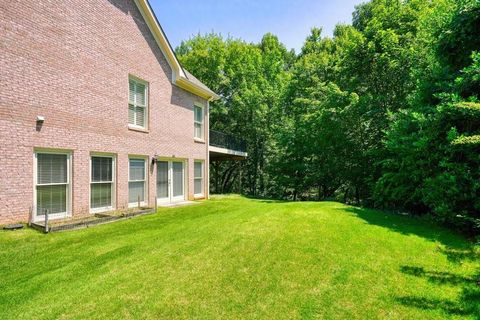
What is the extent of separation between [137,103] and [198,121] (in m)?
4.95

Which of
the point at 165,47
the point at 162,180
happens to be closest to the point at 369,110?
the point at 165,47

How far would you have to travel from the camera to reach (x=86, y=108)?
950 centimetres

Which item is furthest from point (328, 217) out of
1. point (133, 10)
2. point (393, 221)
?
point (133, 10)

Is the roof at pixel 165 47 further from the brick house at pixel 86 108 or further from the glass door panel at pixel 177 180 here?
the glass door panel at pixel 177 180

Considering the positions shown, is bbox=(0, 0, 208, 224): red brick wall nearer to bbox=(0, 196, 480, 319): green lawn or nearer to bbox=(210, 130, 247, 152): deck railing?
bbox=(0, 196, 480, 319): green lawn

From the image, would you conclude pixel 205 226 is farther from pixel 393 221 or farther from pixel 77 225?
pixel 393 221

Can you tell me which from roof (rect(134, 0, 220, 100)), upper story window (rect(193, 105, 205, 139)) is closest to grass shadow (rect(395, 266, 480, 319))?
roof (rect(134, 0, 220, 100))

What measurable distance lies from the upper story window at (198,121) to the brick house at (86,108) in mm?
1674

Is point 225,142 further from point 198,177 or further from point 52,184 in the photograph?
point 52,184

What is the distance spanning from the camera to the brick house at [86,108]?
7.64m

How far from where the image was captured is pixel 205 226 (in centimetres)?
805

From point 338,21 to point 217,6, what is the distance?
65.3 feet

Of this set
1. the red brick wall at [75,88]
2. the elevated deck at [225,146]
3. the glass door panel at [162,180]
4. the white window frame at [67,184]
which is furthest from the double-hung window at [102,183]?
the elevated deck at [225,146]

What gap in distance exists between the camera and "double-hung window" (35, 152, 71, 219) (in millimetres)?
8250
